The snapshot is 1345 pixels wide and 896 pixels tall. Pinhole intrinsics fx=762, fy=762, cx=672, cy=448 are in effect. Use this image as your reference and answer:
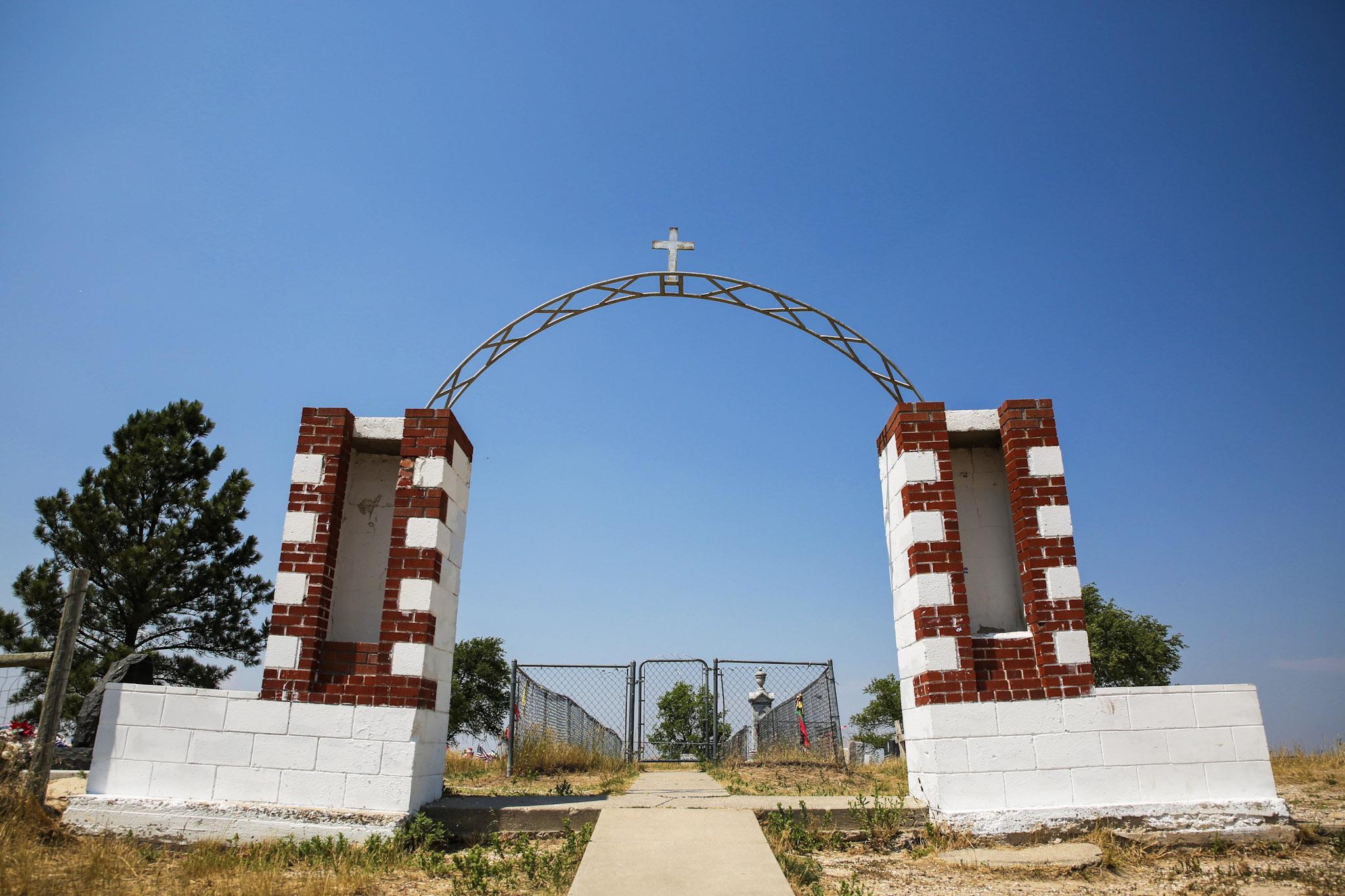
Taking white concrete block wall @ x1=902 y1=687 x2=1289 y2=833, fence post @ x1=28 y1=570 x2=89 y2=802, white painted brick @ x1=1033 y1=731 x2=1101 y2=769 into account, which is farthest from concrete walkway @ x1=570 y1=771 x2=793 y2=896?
fence post @ x1=28 y1=570 x2=89 y2=802

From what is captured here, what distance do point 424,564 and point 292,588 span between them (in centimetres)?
108

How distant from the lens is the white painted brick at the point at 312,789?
5.91 m

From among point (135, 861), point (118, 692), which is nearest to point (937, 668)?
point (135, 861)

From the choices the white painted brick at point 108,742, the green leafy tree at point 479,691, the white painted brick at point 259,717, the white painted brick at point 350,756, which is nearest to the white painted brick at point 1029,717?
the white painted brick at point 350,756

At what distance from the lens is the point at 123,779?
19.7 feet

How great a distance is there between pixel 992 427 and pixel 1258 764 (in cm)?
329

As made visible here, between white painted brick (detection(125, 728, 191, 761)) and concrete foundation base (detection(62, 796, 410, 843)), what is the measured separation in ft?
1.04

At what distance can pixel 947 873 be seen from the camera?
17.2 ft

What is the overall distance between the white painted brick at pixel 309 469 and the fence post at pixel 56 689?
1708 millimetres

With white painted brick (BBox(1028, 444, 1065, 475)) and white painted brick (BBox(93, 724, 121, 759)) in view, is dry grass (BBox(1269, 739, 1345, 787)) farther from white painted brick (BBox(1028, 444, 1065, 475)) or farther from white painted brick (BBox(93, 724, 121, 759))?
white painted brick (BBox(93, 724, 121, 759))

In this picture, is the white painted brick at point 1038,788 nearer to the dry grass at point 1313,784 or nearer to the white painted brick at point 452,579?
the dry grass at point 1313,784

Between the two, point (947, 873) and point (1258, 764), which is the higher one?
point (1258, 764)

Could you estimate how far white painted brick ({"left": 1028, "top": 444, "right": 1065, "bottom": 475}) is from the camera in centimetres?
664

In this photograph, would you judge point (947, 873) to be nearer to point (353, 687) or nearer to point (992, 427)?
point (992, 427)
